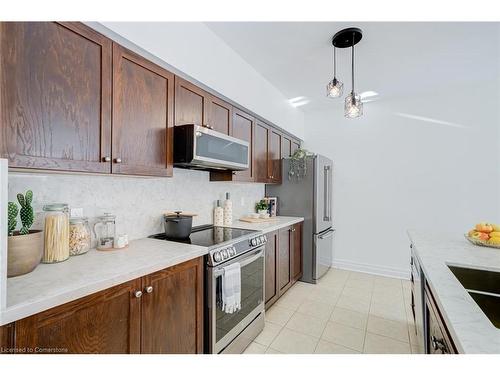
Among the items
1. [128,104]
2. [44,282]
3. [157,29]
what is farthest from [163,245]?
[157,29]

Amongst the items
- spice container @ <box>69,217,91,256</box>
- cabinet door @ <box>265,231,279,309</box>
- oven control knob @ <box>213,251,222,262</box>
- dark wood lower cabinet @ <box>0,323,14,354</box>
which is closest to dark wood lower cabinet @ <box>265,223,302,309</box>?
cabinet door @ <box>265,231,279,309</box>

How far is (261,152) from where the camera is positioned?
10.0ft

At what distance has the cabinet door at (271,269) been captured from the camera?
2.55m

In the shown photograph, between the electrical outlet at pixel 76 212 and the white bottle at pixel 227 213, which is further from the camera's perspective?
the white bottle at pixel 227 213

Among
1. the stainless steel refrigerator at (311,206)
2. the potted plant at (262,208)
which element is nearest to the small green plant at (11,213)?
the potted plant at (262,208)

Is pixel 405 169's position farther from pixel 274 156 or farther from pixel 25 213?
pixel 25 213

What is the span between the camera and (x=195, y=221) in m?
2.47

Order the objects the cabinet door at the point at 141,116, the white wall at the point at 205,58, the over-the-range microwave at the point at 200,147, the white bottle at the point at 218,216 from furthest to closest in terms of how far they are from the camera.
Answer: the white bottle at the point at 218,216
the over-the-range microwave at the point at 200,147
the white wall at the point at 205,58
the cabinet door at the point at 141,116

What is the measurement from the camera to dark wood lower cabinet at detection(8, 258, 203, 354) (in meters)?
0.91

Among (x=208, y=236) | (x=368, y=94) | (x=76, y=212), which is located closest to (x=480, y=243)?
(x=208, y=236)

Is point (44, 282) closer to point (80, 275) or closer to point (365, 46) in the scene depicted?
point (80, 275)

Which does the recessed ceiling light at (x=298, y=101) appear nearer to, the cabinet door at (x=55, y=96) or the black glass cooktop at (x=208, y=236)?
the black glass cooktop at (x=208, y=236)

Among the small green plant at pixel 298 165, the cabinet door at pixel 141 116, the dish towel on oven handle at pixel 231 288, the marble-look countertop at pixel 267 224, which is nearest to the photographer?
the cabinet door at pixel 141 116

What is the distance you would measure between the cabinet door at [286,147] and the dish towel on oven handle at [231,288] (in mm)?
2253
